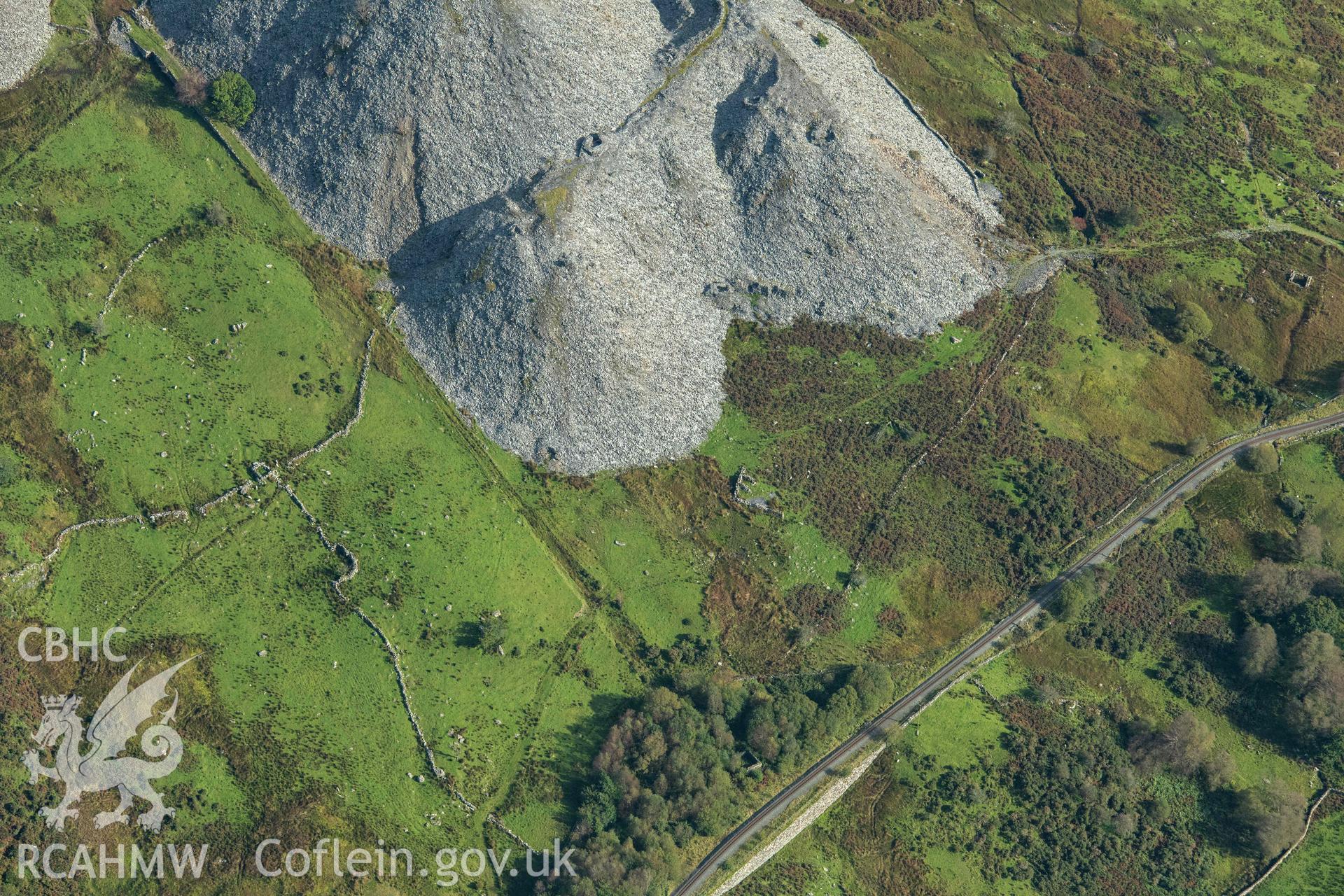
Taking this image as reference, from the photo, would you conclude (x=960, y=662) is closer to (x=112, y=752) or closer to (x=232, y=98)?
(x=112, y=752)

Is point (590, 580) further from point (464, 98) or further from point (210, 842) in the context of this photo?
point (464, 98)

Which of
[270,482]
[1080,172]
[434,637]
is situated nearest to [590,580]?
[434,637]

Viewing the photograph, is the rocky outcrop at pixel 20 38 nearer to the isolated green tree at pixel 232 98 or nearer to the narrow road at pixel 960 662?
the isolated green tree at pixel 232 98

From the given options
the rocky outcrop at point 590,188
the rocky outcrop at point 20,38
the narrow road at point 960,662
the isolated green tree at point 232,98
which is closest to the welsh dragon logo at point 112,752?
the rocky outcrop at point 590,188

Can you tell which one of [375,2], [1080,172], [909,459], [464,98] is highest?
[375,2]

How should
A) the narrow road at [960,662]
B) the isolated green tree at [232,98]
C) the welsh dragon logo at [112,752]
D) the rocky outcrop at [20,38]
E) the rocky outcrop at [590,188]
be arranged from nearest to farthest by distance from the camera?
the welsh dragon logo at [112,752], the narrow road at [960,662], the rocky outcrop at [590,188], the isolated green tree at [232,98], the rocky outcrop at [20,38]

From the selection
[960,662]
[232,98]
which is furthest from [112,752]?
[960,662]

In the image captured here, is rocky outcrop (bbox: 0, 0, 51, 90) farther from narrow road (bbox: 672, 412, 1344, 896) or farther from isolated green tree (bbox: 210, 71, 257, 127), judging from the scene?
narrow road (bbox: 672, 412, 1344, 896)
